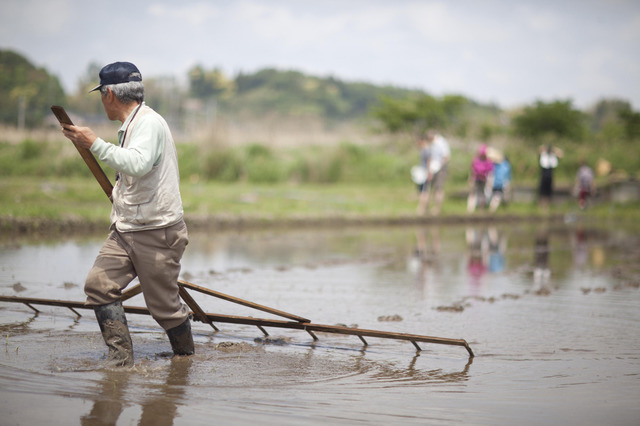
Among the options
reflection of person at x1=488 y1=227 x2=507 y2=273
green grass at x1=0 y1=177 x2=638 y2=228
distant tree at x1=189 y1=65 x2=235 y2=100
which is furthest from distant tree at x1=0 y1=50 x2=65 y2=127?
distant tree at x1=189 y1=65 x2=235 y2=100

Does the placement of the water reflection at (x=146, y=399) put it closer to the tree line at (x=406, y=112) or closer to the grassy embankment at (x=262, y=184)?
the grassy embankment at (x=262, y=184)

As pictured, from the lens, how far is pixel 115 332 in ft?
17.0

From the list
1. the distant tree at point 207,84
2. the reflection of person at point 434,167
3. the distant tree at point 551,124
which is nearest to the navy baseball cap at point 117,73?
the reflection of person at point 434,167

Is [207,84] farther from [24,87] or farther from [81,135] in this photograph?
[81,135]

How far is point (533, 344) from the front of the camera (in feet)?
21.6

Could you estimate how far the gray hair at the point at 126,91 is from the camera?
5082 mm

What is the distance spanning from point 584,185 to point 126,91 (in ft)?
73.0

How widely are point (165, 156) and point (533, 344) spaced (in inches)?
137

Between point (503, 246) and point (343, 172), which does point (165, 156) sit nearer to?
point (503, 246)

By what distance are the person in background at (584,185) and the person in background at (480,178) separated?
361 centimetres

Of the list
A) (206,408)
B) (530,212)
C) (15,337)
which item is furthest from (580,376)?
(530,212)

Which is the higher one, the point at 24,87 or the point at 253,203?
the point at 24,87

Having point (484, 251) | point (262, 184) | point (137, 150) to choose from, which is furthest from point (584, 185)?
point (137, 150)

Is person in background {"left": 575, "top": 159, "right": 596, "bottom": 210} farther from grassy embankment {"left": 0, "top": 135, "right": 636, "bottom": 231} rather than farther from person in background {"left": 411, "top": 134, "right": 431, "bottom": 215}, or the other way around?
person in background {"left": 411, "top": 134, "right": 431, "bottom": 215}
